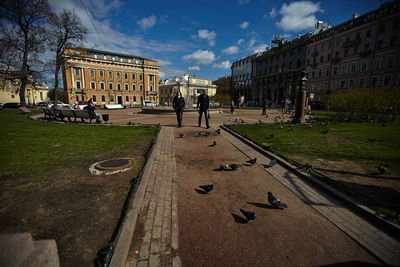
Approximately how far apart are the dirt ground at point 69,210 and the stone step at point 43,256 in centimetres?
82

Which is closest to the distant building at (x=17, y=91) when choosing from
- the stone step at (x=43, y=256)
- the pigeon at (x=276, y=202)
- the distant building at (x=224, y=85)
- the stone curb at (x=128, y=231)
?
the stone curb at (x=128, y=231)

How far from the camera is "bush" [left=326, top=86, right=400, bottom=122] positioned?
40.7 ft

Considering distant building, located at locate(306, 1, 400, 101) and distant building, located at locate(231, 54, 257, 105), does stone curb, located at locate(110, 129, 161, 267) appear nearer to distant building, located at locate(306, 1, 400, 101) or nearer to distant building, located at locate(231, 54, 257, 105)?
distant building, located at locate(306, 1, 400, 101)

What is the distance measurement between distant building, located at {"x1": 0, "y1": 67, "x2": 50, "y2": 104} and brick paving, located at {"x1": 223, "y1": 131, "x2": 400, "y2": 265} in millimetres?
31968

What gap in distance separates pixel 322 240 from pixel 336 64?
53.9 m

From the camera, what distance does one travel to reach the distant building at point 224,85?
8919cm

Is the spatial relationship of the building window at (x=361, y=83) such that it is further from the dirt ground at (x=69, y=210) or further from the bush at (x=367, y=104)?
the dirt ground at (x=69, y=210)

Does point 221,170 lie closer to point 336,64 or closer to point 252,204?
point 252,204

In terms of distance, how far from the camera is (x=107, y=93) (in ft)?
203

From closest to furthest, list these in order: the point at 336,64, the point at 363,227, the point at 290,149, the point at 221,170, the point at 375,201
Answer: the point at 363,227 < the point at 375,201 < the point at 221,170 < the point at 290,149 < the point at 336,64

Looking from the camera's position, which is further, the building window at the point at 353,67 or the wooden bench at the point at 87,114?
the building window at the point at 353,67

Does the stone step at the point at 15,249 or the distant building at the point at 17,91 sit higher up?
the distant building at the point at 17,91

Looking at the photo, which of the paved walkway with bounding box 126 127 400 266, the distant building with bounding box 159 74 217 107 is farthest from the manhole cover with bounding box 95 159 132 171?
the distant building with bounding box 159 74 217 107

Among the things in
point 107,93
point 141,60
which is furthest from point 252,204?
point 141,60
